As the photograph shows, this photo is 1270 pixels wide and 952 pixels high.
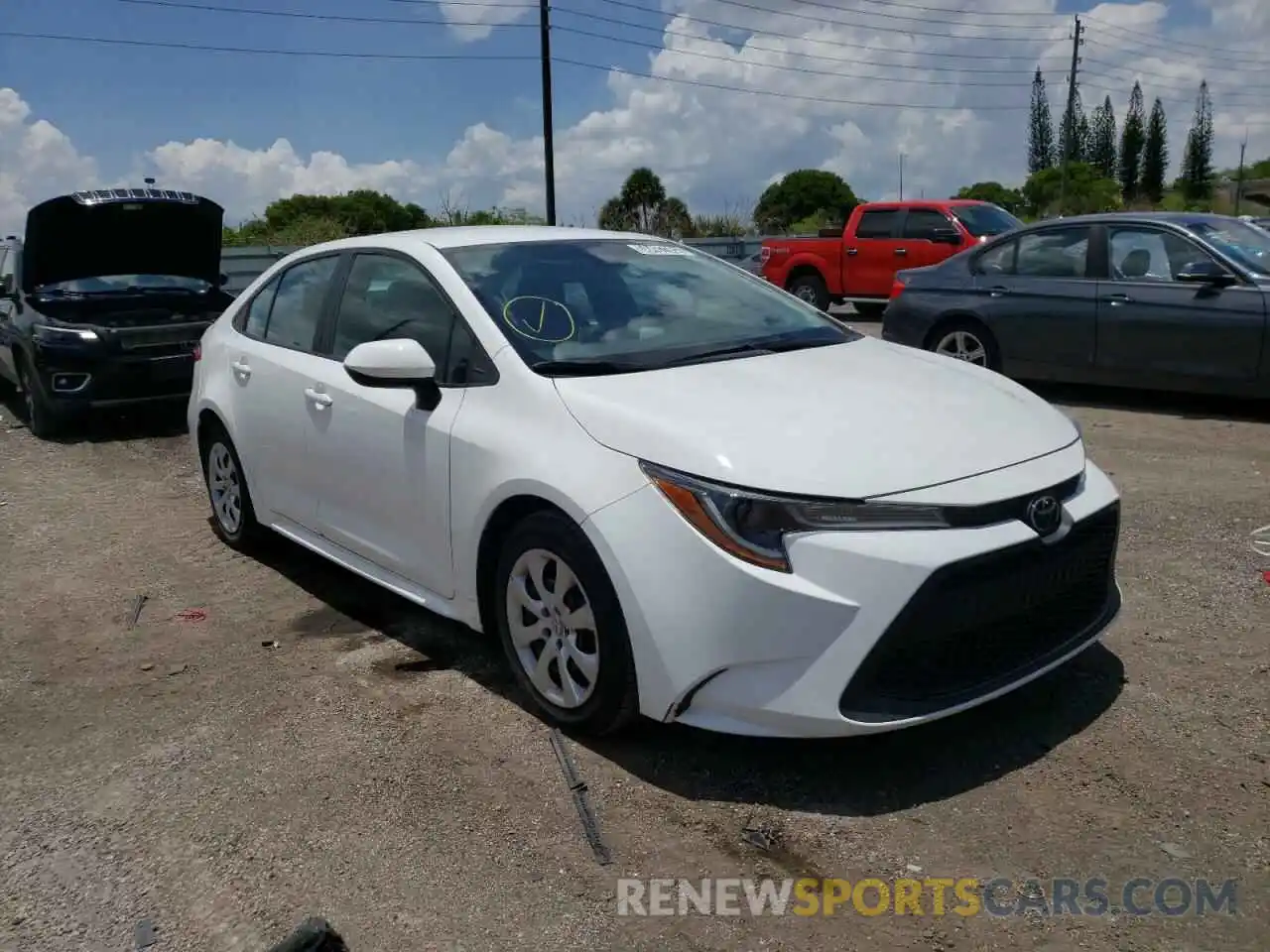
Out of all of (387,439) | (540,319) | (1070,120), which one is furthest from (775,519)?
(1070,120)

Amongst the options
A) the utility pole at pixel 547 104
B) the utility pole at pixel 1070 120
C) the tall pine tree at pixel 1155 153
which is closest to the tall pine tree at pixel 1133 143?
the tall pine tree at pixel 1155 153

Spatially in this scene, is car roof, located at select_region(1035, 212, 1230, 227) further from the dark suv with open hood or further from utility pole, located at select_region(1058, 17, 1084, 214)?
utility pole, located at select_region(1058, 17, 1084, 214)

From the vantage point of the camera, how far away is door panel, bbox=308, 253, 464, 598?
4.03 meters

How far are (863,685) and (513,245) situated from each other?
2297 mm

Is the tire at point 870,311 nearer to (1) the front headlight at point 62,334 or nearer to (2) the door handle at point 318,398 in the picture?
(1) the front headlight at point 62,334

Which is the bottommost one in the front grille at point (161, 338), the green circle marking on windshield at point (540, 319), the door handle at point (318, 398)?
the front grille at point (161, 338)

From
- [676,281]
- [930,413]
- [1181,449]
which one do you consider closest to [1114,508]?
[930,413]

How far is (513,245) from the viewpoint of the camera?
4.48 metres

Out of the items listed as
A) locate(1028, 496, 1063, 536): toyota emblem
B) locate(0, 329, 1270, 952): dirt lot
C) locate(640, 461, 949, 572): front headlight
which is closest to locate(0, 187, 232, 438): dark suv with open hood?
locate(0, 329, 1270, 952): dirt lot

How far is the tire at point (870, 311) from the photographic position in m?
16.7

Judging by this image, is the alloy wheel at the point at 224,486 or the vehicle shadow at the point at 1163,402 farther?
the vehicle shadow at the point at 1163,402

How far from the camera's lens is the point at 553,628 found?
3.62 metres

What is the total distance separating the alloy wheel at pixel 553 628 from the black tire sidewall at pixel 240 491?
238cm

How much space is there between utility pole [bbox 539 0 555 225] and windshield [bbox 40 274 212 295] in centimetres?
1987
